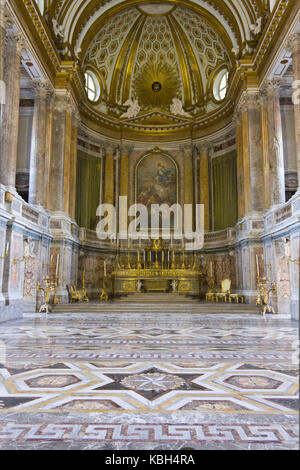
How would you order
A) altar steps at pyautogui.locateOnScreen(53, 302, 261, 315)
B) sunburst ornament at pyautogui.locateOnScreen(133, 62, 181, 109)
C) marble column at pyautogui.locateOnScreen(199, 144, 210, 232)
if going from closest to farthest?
1. altar steps at pyautogui.locateOnScreen(53, 302, 261, 315)
2. marble column at pyautogui.locateOnScreen(199, 144, 210, 232)
3. sunburst ornament at pyautogui.locateOnScreen(133, 62, 181, 109)

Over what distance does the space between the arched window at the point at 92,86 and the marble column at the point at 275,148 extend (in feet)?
35.1

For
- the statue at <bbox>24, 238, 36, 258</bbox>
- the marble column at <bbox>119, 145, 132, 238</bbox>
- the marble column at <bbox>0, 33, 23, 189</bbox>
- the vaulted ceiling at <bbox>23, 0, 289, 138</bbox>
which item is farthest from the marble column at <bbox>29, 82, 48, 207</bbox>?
the marble column at <bbox>119, 145, 132, 238</bbox>

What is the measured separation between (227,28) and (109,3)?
621 cm

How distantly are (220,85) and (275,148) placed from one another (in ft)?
28.7

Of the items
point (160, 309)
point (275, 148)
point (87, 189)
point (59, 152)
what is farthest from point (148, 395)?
point (87, 189)

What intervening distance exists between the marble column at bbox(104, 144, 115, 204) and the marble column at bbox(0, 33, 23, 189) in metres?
9.97

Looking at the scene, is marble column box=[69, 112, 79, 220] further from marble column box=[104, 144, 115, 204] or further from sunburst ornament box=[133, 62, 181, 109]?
sunburst ornament box=[133, 62, 181, 109]

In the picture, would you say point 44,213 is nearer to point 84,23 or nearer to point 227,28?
point 84,23

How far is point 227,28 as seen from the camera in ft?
59.7

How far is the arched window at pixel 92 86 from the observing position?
836 inches

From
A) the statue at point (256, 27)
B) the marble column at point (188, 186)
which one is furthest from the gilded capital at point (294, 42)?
the marble column at point (188, 186)

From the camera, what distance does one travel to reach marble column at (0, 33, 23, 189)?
427 inches

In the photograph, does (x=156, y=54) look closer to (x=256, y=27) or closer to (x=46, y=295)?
(x=256, y=27)
